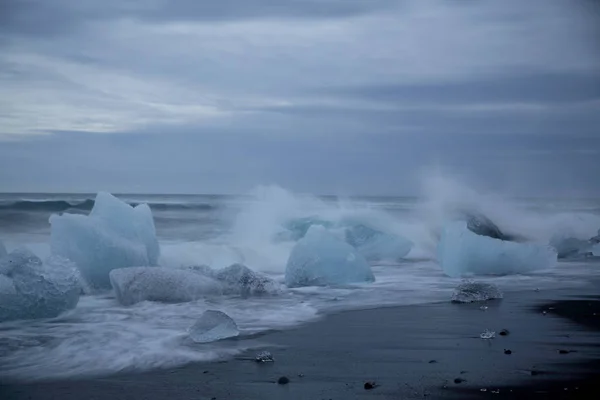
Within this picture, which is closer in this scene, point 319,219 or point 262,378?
point 262,378

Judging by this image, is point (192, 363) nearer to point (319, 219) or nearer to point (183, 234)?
point (319, 219)

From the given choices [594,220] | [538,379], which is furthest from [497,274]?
[594,220]

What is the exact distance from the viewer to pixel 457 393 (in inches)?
188

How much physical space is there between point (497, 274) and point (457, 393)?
8144mm

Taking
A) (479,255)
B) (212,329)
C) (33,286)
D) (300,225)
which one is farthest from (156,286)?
(300,225)

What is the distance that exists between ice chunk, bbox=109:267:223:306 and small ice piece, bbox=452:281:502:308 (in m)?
3.20

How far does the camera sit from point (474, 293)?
9219 millimetres

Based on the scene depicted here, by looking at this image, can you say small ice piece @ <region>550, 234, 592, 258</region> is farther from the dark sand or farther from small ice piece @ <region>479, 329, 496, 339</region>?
small ice piece @ <region>479, 329, 496, 339</region>

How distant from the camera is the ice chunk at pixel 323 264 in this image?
36.3ft

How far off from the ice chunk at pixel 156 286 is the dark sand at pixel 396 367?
238 cm

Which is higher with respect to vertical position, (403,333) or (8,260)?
(8,260)

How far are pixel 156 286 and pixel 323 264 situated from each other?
288cm

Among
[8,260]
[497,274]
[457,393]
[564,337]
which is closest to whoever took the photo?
[457,393]

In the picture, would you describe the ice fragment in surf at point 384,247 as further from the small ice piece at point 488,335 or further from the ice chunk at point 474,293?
the small ice piece at point 488,335
